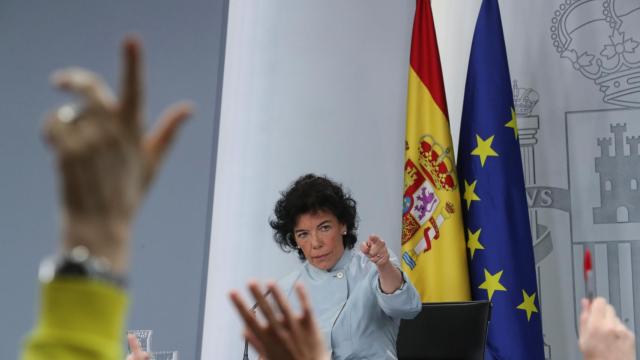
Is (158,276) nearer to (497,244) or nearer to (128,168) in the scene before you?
(497,244)

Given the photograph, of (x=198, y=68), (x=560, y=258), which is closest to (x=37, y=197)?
(x=198, y=68)

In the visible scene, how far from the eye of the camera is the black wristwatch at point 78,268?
62 centimetres

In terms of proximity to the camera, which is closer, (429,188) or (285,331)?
(285,331)

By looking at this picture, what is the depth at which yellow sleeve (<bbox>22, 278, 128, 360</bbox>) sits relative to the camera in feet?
1.97

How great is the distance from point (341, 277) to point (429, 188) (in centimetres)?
132

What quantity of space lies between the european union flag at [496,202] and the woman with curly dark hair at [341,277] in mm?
1014

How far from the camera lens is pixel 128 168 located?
0.64 meters

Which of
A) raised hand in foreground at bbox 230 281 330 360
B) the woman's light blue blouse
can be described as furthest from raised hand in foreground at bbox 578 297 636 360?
the woman's light blue blouse

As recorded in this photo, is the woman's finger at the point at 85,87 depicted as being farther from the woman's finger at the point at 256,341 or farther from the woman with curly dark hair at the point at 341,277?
the woman with curly dark hair at the point at 341,277

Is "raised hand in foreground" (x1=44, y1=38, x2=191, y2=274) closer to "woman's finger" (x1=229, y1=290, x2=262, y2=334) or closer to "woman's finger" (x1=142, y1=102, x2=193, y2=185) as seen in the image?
"woman's finger" (x1=142, y1=102, x2=193, y2=185)

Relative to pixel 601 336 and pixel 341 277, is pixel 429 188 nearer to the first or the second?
pixel 341 277

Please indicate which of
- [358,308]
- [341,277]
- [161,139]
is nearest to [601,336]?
[161,139]

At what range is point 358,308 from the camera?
3.05 m

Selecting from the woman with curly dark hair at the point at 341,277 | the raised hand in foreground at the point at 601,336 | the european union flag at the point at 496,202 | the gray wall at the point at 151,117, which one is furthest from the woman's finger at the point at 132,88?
the gray wall at the point at 151,117
